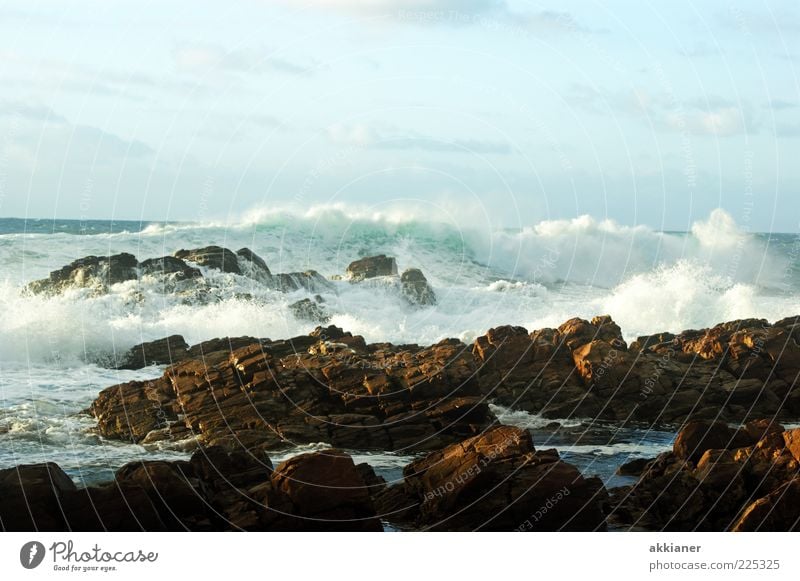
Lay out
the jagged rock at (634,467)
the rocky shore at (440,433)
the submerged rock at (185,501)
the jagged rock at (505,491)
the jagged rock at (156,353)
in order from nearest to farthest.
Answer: the submerged rock at (185,501) < the rocky shore at (440,433) < the jagged rock at (505,491) < the jagged rock at (634,467) < the jagged rock at (156,353)

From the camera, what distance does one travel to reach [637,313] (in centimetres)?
4744

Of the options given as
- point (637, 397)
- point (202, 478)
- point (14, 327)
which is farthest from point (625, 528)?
point (14, 327)

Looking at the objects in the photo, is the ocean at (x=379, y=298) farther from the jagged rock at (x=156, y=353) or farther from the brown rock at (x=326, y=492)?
Result: the brown rock at (x=326, y=492)

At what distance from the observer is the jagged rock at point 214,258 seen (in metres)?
46.3

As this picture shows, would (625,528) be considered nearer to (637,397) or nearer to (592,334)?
(637,397)

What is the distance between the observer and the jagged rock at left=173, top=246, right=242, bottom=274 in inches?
1822

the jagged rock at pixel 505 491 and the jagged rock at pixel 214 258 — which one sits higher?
the jagged rock at pixel 214 258

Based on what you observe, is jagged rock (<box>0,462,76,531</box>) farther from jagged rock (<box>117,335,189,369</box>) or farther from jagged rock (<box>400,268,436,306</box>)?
jagged rock (<box>400,268,436,306</box>)

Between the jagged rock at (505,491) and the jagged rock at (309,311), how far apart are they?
83.3 ft

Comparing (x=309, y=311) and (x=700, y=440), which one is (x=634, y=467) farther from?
(x=309, y=311)

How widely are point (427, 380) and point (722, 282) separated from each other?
110ft

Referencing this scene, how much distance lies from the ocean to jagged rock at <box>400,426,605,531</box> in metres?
2.77

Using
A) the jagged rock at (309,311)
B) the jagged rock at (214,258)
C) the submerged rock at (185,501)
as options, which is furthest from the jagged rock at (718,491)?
the jagged rock at (214,258)

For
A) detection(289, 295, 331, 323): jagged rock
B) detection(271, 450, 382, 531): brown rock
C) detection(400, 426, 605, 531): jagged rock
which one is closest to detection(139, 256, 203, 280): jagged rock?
detection(289, 295, 331, 323): jagged rock
